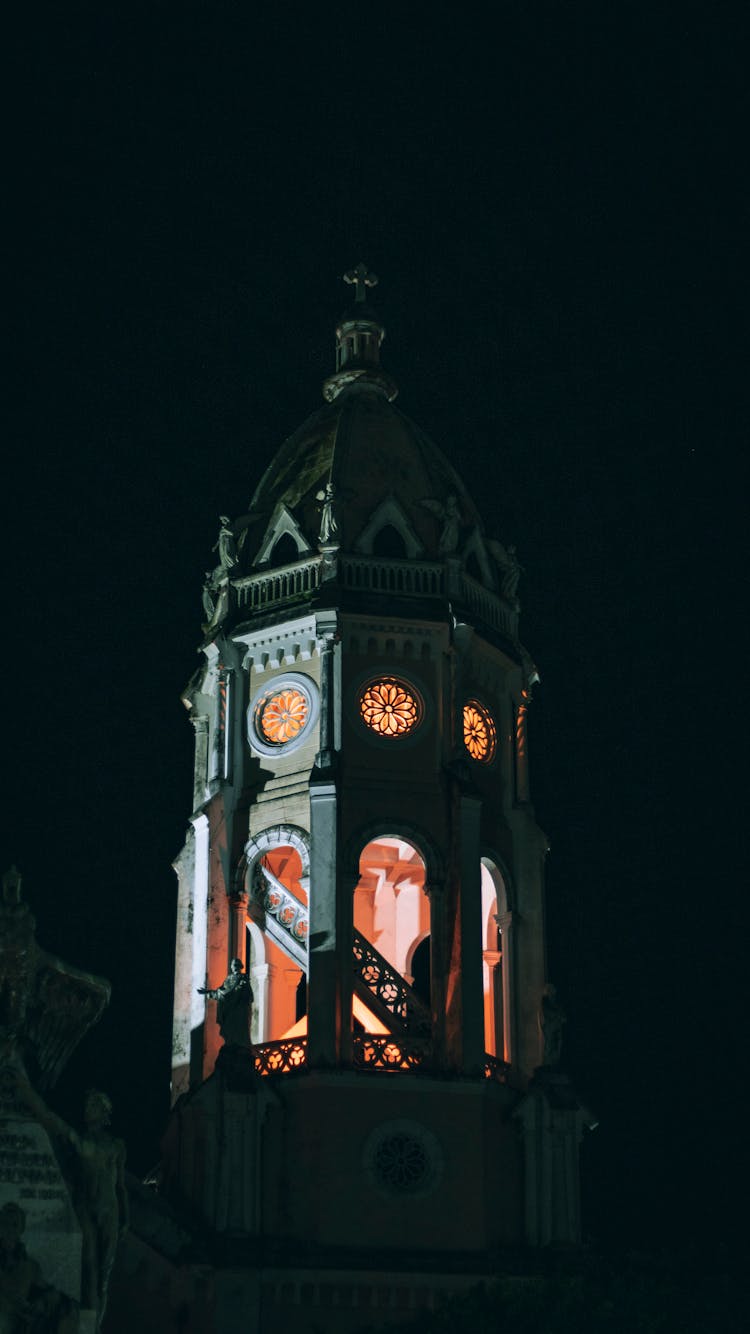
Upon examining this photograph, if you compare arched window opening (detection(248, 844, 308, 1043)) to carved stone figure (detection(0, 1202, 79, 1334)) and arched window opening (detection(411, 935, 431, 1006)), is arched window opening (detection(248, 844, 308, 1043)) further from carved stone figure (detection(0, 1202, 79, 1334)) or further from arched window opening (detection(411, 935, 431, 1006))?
carved stone figure (detection(0, 1202, 79, 1334))

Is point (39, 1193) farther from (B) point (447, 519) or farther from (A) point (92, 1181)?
(B) point (447, 519)

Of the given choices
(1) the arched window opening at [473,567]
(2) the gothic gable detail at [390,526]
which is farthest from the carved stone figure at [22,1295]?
(1) the arched window opening at [473,567]

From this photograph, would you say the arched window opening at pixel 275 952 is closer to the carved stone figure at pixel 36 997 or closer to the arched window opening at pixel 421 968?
the arched window opening at pixel 421 968

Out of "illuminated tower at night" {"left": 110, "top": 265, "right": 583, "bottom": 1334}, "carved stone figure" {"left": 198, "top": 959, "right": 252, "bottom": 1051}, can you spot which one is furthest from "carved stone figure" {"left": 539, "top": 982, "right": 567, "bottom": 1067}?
"carved stone figure" {"left": 198, "top": 959, "right": 252, "bottom": 1051}

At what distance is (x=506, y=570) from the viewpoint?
203 ft

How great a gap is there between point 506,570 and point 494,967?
30.8ft

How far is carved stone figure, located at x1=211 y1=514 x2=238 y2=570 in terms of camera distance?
60.5 metres

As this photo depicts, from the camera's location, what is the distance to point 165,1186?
179 feet

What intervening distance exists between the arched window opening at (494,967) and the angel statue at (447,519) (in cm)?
717

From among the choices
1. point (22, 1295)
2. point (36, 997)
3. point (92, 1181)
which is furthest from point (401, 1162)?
point (22, 1295)

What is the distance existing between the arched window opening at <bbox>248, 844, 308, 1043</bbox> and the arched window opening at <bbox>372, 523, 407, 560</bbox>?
709 cm

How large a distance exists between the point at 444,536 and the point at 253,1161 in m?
15.1

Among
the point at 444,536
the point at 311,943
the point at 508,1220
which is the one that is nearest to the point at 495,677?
the point at 444,536

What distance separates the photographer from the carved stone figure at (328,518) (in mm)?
58906
